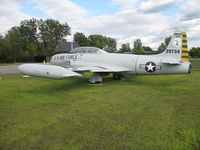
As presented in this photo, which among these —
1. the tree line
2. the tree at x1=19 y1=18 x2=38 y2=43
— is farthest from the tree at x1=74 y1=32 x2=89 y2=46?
the tree at x1=19 y1=18 x2=38 y2=43

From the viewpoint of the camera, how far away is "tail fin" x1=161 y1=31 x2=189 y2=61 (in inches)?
311

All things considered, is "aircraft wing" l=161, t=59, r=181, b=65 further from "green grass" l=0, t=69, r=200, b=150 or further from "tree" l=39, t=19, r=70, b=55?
"tree" l=39, t=19, r=70, b=55

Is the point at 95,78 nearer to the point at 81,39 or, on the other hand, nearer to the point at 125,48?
the point at 81,39

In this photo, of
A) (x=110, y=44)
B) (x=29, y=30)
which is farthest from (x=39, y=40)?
(x=110, y=44)

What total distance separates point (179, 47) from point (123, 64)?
123 inches

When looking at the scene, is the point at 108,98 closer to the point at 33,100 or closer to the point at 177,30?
the point at 33,100

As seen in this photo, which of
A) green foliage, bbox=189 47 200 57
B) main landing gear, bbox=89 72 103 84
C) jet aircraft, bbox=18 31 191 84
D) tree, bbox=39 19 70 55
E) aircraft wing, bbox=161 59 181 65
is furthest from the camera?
tree, bbox=39 19 70 55

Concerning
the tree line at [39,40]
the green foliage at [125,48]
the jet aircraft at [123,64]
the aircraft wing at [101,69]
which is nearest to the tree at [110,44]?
the green foliage at [125,48]

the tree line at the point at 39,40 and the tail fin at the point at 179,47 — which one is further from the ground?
the tree line at the point at 39,40

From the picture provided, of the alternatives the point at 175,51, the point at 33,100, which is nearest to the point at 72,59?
the point at 33,100

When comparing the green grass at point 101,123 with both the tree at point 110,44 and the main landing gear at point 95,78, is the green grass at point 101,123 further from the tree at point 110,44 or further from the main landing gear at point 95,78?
the tree at point 110,44

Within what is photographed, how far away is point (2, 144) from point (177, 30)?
29.2 feet

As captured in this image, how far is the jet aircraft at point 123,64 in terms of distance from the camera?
7.10 meters

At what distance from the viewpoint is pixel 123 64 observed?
8977mm
